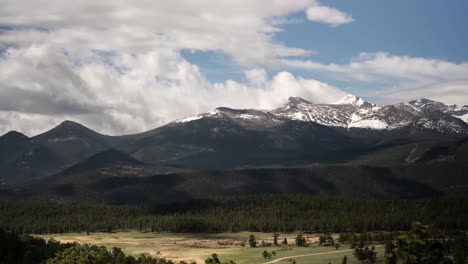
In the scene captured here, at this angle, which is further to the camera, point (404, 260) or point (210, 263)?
point (210, 263)

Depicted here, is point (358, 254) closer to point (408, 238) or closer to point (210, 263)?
point (210, 263)

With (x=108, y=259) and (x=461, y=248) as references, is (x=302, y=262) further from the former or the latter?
(x=108, y=259)

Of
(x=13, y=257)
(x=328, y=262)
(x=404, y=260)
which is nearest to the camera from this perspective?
(x=404, y=260)

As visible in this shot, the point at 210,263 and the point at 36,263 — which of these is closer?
the point at 210,263

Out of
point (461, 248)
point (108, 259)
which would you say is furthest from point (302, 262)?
point (108, 259)

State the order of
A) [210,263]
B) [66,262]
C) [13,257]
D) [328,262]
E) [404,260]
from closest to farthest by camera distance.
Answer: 1. [404,260]
2. [210,263]
3. [66,262]
4. [13,257]
5. [328,262]

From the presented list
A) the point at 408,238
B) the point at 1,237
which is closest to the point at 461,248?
the point at 408,238

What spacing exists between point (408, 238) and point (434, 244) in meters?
3.71

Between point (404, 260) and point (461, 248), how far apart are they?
11157 cm

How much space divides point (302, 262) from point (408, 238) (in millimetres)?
114383

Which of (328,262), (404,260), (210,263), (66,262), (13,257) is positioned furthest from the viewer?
(328,262)

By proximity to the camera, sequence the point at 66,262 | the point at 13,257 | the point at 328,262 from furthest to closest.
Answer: the point at 328,262 < the point at 13,257 < the point at 66,262

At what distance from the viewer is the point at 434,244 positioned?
8569 centimetres

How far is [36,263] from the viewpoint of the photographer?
606ft
